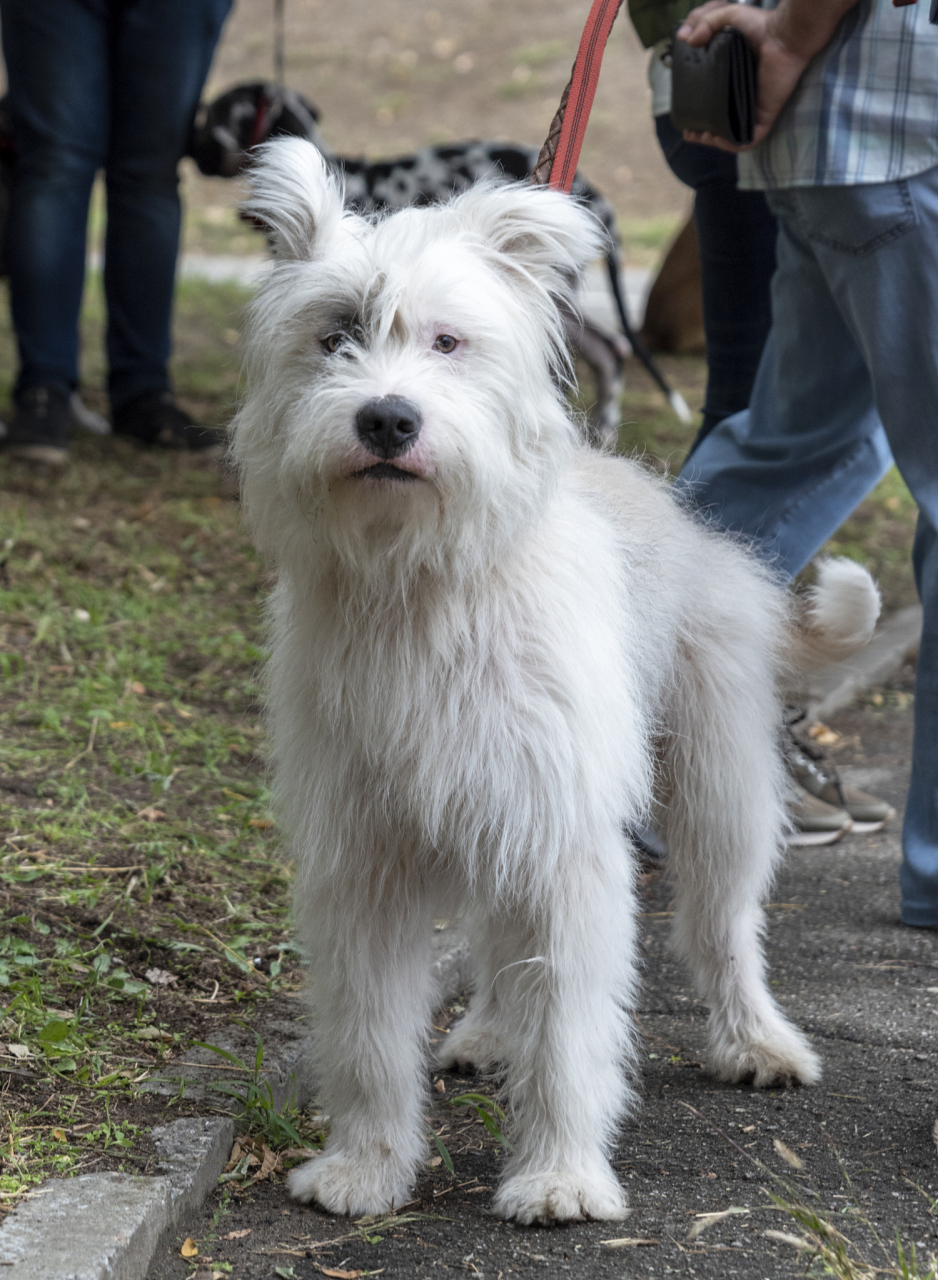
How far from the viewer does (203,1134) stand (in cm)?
246

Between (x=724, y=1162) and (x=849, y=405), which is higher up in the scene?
(x=849, y=405)

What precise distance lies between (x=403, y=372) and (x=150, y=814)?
196 cm

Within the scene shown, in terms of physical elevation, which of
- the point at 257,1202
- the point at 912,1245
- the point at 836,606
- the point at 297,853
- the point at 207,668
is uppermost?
the point at 836,606

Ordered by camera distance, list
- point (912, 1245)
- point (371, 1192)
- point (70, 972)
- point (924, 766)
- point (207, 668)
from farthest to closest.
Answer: point (207, 668) → point (924, 766) → point (70, 972) → point (371, 1192) → point (912, 1245)

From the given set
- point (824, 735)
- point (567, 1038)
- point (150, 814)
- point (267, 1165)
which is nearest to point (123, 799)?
point (150, 814)

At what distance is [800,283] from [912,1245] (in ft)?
7.34

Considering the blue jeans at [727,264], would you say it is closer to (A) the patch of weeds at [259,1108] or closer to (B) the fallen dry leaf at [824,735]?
(B) the fallen dry leaf at [824,735]

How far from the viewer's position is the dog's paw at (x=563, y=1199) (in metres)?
2.32

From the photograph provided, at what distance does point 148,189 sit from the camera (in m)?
6.37

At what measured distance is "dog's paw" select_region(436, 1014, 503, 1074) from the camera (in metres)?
2.99

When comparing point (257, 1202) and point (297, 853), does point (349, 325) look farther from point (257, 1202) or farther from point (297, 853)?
point (257, 1202)

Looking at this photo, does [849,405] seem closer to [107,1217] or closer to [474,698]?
[474,698]

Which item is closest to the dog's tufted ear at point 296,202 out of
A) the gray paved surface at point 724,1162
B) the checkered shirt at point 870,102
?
the checkered shirt at point 870,102

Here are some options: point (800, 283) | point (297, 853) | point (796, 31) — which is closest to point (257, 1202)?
point (297, 853)
